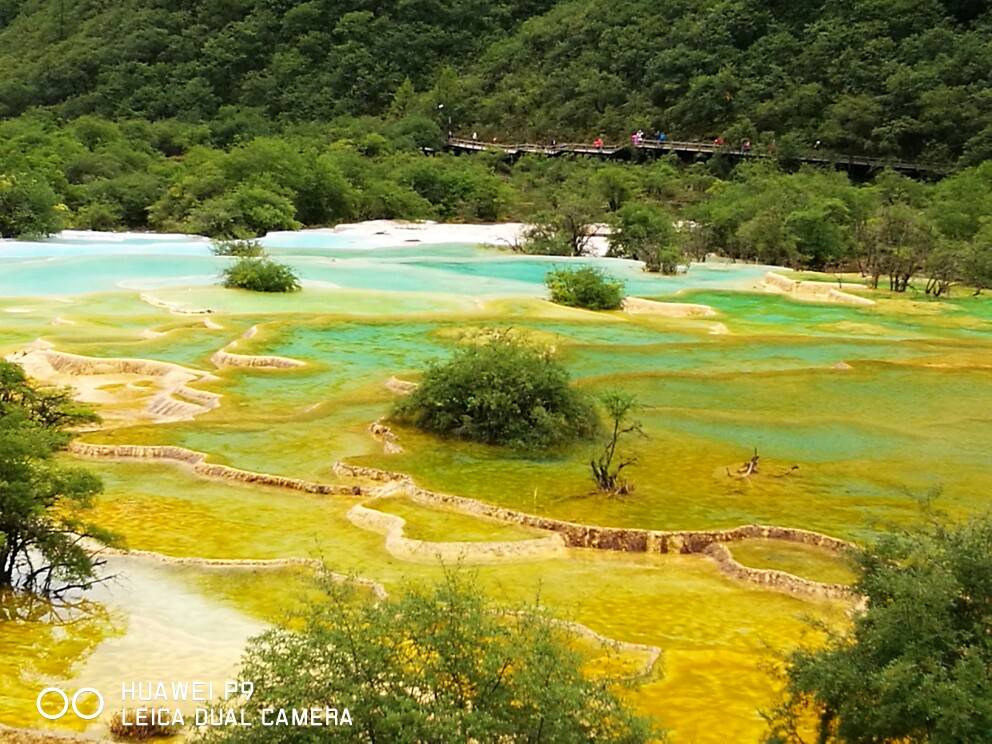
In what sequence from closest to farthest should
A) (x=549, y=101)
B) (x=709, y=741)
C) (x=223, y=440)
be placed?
(x=709, y=741) → (x=223, y=440) → (x=549, y=101)

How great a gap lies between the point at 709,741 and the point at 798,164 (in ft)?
197

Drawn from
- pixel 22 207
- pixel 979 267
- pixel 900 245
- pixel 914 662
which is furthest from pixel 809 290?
pixel 914 662

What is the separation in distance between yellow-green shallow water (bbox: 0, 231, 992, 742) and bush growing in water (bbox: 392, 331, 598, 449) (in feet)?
1.81

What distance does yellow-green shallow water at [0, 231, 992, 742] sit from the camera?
390 inches

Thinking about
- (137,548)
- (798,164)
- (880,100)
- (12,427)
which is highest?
(880,100)

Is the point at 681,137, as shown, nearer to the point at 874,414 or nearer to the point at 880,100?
the point at 880,100

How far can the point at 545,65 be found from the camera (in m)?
81.9

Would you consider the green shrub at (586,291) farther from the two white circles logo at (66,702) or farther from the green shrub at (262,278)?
the two white circles logo at (66,702)

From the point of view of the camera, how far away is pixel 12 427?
11625mm

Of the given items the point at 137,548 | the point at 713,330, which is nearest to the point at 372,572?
the point at 137,548

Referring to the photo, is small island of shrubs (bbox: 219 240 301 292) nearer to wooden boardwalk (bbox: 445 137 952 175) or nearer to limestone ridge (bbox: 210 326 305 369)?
limestone ridge (bbox: 210 326 305 369)

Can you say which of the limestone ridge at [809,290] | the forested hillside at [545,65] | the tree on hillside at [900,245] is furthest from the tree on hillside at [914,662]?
the forested hillside at [545,65]

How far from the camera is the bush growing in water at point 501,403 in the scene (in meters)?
16.7

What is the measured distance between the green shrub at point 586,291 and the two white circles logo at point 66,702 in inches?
961
